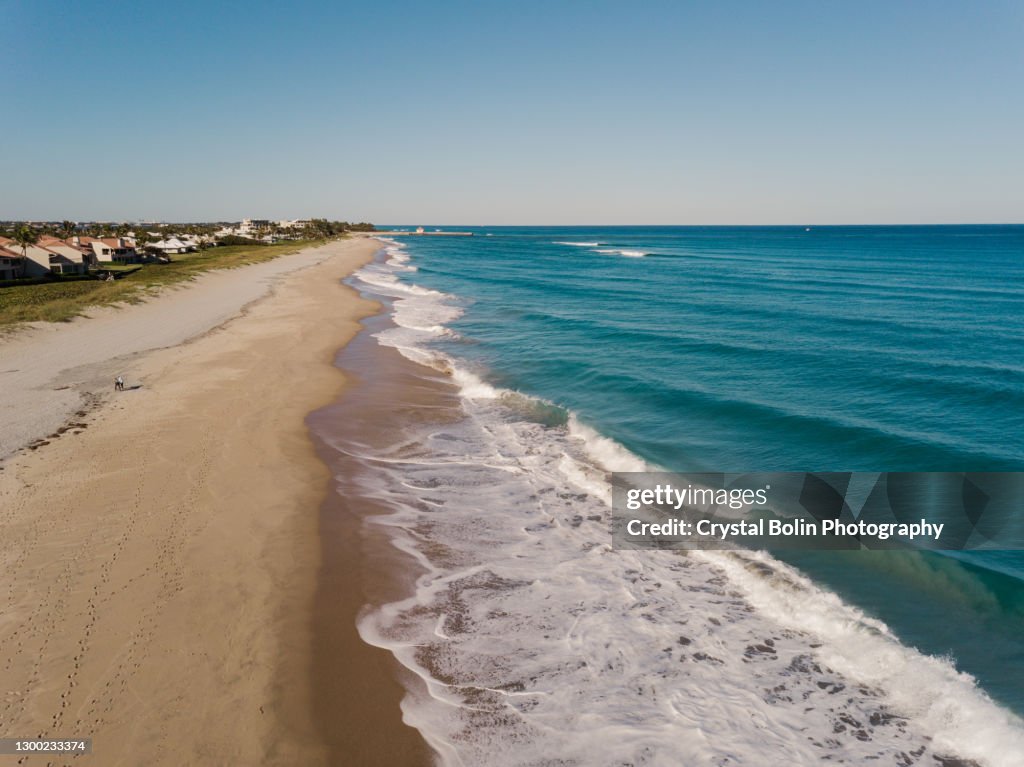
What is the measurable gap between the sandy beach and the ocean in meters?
1.51

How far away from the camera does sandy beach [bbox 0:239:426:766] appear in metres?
7.30

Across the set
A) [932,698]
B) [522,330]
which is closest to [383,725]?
[932,698]

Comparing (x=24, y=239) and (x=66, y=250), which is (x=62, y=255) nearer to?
(x=66, y=250)

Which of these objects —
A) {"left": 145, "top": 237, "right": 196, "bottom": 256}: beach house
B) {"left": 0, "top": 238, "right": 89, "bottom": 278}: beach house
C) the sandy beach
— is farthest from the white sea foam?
the sandy beach

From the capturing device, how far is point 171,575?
403 inches

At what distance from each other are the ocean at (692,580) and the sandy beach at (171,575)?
1513mm

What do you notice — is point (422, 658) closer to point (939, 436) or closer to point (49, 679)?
point (49, 679)

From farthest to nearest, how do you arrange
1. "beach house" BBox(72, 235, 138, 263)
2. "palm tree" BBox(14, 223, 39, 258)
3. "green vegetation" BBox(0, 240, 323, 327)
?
"beach house" BBox(72, 235, 138, 263)
"palm tree" BBox(14, 223, 39, 258)
"green vegetation" BBox(0, 240, 323, 327)

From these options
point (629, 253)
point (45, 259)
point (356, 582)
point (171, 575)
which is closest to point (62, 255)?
point (45, 259)

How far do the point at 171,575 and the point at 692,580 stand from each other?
1016cm

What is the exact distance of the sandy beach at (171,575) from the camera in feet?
23.9

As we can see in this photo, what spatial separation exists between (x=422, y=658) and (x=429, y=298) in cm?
4561

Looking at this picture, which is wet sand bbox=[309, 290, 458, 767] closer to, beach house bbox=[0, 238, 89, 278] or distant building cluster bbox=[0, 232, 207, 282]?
distant building cluster bbox=[0, 232, 207, 282]

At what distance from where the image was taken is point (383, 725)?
7.44 metres
